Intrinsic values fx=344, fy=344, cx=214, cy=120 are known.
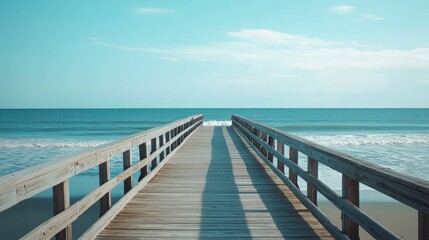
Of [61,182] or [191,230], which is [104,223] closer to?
[191,230]

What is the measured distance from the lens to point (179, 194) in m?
5.28

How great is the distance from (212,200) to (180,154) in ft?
16.9

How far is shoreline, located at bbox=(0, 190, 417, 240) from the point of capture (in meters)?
Answer: 6.95

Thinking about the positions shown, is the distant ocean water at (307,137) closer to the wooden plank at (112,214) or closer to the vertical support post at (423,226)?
the wooden plank at (112,214)

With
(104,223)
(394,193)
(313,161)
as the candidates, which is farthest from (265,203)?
(394,193)

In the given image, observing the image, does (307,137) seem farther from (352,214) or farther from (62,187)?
(62,187)

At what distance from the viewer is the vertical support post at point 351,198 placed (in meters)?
2.90

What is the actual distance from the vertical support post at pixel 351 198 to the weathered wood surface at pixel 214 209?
0.49m

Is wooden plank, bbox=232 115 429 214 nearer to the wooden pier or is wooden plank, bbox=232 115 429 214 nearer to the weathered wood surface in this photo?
the wooden pier

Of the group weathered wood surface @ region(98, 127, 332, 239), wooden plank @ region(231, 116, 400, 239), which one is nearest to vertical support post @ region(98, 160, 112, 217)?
weathered wood surface @ region(98, 127, 332, 239)

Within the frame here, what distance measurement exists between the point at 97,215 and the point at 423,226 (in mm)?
7202

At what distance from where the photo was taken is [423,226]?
198 centimetres

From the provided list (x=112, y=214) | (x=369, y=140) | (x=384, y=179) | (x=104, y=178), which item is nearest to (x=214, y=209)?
(x=112, y=214)

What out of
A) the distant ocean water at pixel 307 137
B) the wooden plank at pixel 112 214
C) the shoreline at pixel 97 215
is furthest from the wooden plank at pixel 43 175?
the distant ocean water at pixel 307 137
